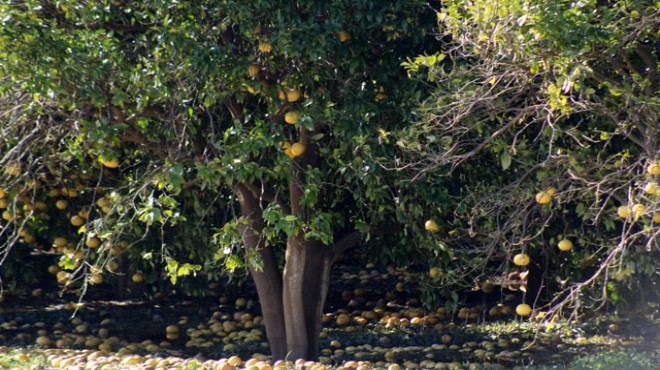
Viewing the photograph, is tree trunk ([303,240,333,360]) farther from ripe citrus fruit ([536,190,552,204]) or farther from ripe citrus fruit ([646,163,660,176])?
ripe citrus fruit ([646,163,660,176])

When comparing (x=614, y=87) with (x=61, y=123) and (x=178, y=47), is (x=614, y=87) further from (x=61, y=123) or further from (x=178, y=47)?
(x=61, y=123)

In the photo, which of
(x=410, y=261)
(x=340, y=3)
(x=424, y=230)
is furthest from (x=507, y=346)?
(x=340, y=3)

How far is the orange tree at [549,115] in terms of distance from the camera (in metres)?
4.81

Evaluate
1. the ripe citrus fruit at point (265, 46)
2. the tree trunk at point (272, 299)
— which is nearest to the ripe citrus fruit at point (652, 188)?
the ripe citrus fruit at point (265, 46)

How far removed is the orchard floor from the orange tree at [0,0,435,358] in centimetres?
94

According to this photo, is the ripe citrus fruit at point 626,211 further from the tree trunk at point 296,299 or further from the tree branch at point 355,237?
the tree trunk at point 296,299

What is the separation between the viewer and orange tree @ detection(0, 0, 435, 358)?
571 centimetres

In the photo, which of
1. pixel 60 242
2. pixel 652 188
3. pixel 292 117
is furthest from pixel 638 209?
pixel 60 242

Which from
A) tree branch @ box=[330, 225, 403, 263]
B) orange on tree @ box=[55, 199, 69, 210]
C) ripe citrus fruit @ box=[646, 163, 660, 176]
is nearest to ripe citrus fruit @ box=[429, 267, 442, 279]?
tree branch @ box=[330, 225, 403, 263]

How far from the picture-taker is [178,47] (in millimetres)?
5707

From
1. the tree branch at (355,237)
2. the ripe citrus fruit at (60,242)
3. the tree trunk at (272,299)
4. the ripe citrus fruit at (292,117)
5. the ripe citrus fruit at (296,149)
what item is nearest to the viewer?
the ripe citrus fruit at (292,117)

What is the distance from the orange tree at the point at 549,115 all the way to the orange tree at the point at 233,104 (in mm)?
461

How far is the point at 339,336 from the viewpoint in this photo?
29.3 ft

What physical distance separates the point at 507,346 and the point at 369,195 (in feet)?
8.94
